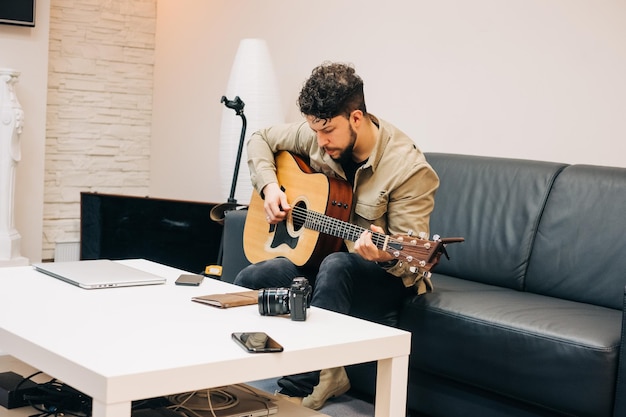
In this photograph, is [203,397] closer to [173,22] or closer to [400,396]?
[400,396]

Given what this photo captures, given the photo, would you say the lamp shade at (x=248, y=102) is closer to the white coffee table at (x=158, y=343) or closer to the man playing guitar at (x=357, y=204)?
the man playing guitar at (x=357, y=204)

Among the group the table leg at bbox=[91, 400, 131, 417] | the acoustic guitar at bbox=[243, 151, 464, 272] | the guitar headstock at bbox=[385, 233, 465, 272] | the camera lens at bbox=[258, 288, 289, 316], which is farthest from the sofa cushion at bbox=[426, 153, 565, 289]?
the table leg at bbox=[91, 400, 131, 417]

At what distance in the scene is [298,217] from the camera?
8.78 ft

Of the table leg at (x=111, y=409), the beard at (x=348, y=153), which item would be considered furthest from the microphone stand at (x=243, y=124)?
the table leg at (x=111, y=409)

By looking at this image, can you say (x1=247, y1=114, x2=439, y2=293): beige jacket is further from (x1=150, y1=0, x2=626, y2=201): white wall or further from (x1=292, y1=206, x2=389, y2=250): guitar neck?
(x1=150, y1=0, x2=626, y2=201): white wall

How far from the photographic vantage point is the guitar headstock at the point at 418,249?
2125 millimetres

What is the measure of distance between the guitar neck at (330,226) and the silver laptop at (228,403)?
0.57 m

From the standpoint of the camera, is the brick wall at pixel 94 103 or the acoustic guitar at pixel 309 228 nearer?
the acoustic guitar at pixel 309 228

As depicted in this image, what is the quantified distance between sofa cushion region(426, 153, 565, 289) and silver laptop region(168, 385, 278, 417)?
1.14 meters

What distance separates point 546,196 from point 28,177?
2.96 m

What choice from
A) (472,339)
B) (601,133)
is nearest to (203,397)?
(472,339)

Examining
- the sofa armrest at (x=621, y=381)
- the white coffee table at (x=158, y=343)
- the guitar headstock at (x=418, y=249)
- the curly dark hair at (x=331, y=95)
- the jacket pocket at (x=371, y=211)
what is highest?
the curly dark hair at (x=331, y=95)

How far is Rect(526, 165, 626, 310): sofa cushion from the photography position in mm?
2480

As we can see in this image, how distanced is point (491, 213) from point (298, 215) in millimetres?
651
